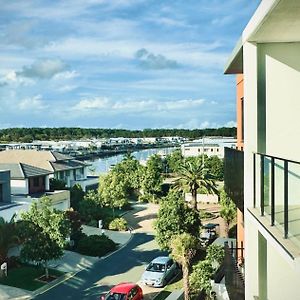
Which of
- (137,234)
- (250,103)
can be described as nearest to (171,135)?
(137,234)

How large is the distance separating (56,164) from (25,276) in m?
23.5

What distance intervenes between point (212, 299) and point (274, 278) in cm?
1137

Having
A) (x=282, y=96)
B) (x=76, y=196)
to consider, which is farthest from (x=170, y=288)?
(x=76, y=196)

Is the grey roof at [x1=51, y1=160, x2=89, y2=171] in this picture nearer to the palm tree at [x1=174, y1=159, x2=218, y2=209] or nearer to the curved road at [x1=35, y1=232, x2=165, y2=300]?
the palm tree at [x1=174, y1=159, x2=218, y2=209]

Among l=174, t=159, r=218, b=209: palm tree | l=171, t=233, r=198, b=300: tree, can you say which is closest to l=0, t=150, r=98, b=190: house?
l=174, t=159, r=218, b=209: palm tree

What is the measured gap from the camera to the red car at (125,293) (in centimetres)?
2073

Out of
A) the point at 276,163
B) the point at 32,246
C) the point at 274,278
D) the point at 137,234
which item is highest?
the point at 276,163

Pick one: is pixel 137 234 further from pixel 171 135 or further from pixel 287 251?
pixel 171 135

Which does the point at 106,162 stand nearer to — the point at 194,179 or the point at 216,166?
the point at 216,166

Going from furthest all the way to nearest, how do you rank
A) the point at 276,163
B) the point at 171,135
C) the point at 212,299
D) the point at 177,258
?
the point at 171,135, the point at 177,258, the point at 212,299, the point at 276,163

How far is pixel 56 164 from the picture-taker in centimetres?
4759

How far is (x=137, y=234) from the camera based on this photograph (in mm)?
36469

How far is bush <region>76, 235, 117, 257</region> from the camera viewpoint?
1185 inches

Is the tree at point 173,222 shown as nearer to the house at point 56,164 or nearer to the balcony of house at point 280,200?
the balcony of house at point 280,200
